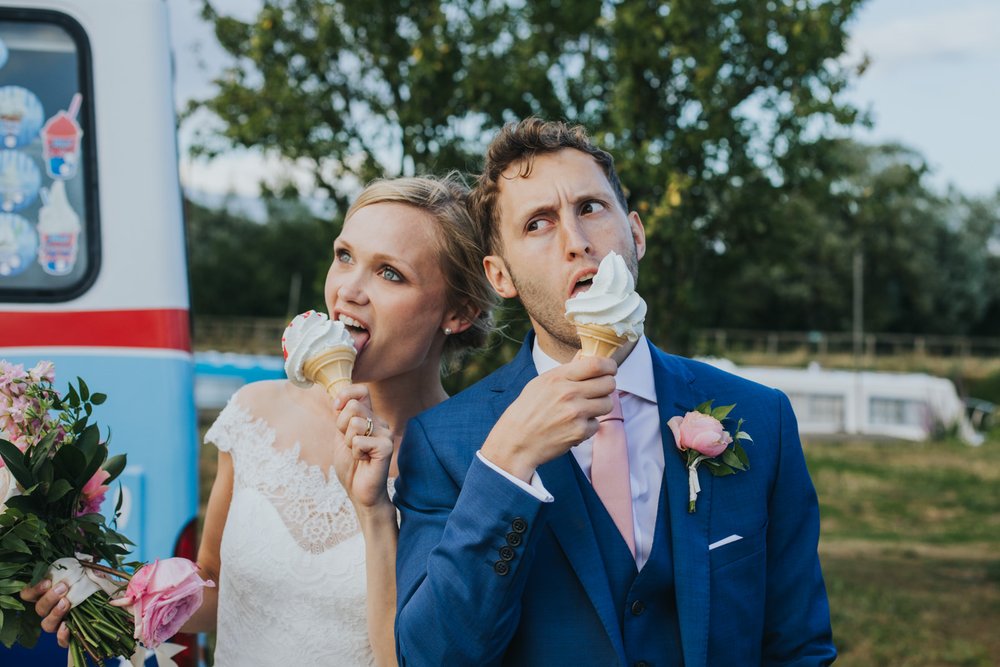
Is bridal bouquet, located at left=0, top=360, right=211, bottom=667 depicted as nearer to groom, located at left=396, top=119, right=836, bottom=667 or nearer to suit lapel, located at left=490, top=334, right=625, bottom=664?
groom, located at left=396, top=119, right=836, bottom=667

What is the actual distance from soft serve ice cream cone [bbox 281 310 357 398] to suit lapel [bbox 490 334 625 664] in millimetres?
605

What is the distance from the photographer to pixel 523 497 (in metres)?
1.98

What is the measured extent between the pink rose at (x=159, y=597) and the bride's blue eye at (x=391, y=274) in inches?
37.1

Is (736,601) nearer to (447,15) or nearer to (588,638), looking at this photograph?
(588,638)

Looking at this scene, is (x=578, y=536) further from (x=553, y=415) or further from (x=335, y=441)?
(x=335, y=441)

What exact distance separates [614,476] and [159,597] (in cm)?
110

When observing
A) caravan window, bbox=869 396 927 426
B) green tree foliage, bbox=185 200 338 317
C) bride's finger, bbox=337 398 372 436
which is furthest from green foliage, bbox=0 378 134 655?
green tree foliage, bbox=185 200 338 317

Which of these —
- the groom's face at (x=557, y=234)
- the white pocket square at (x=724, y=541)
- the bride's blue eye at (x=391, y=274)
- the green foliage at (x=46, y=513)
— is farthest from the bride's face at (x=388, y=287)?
the white pocket square at (x=724, y=541)

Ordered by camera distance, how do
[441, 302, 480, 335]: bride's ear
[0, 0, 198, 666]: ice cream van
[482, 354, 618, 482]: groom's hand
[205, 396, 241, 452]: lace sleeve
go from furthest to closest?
[0, 0, 198, 666]: ice cream van, [205, 396, 241, 452]: lace sleeve, [441, 302, 480, 335]: bride's ear, [482, 354, 618, 482]: groom's hand

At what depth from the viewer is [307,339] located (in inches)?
96.8

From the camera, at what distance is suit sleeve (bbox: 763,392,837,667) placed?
2262 mm

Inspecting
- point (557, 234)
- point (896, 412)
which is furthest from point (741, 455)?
point (896, 412)

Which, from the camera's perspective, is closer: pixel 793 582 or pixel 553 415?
pixel 553 415

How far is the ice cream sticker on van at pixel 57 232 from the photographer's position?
3.62 meters
